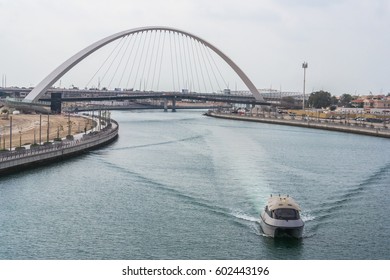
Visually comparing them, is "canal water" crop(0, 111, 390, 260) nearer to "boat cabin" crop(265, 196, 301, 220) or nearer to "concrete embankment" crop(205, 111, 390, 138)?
"boat cabin" crop(265, 196, 301, 220)

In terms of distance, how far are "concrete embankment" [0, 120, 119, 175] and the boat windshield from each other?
12.4m

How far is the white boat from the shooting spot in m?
16.2

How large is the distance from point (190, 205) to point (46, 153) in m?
11.6

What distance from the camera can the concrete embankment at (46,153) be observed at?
2489 cm

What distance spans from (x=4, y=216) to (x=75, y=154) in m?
15.0

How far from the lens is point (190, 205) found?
1958 cm

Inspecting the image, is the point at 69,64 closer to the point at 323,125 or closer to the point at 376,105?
the point at 323,125

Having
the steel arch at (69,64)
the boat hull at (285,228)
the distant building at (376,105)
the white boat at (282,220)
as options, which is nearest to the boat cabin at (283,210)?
the white boat at (282,220)

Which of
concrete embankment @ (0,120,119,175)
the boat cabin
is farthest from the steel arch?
the boat cabin

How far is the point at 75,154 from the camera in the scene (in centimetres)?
3247

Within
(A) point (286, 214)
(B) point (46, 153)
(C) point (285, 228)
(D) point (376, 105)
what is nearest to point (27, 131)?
(B) point (46, 153)

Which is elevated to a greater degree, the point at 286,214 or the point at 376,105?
the point at 376,105

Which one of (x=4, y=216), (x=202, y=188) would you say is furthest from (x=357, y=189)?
(x=4, y=216)

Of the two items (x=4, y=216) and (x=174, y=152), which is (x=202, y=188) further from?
(x=174, y=152)
